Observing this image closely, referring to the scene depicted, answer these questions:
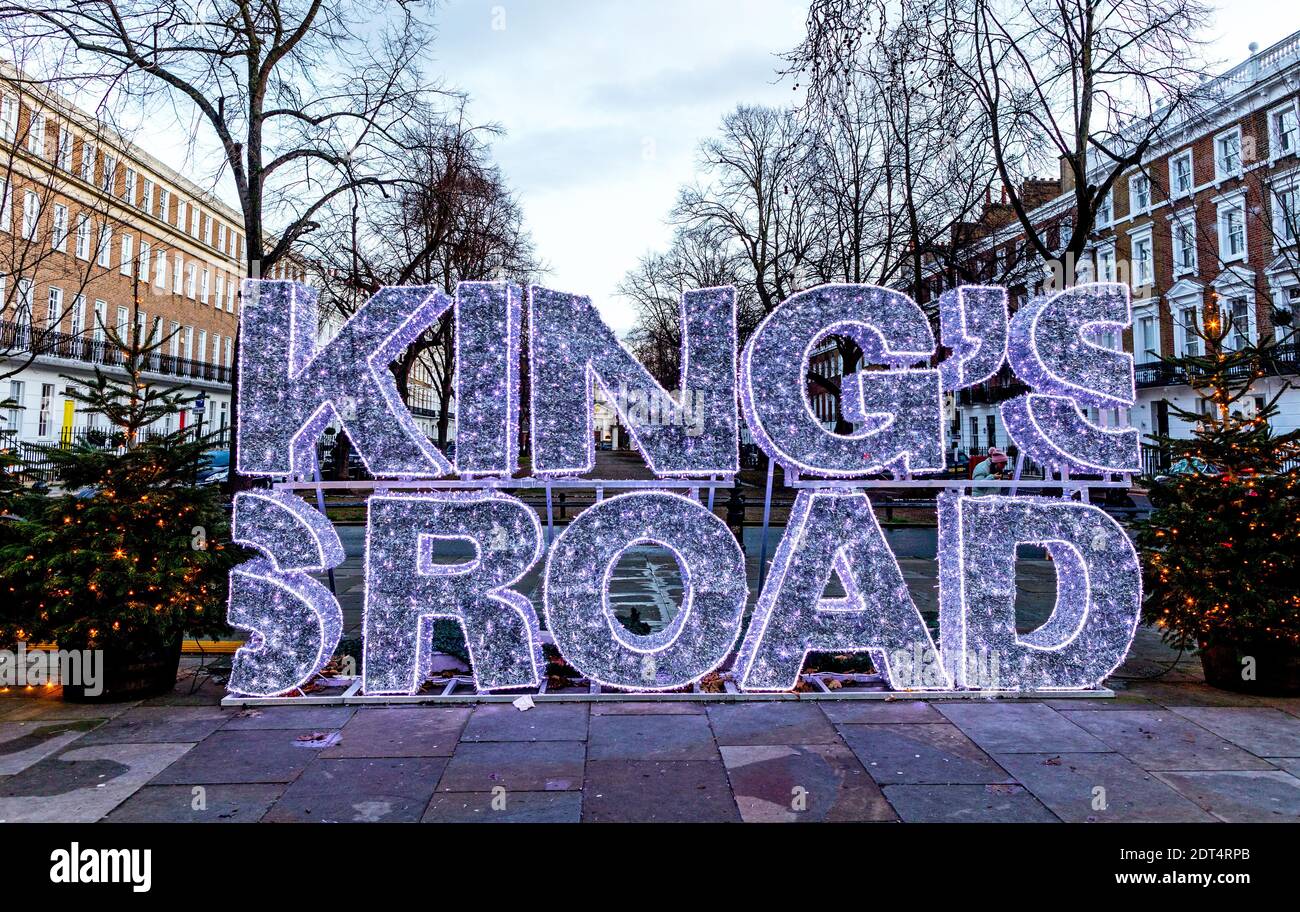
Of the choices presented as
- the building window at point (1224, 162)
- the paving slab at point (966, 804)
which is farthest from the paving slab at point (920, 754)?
the building window at point (1224, 162)

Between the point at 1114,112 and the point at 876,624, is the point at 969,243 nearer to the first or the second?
the point at 1114,112

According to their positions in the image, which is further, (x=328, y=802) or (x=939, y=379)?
(x=939, y=379)

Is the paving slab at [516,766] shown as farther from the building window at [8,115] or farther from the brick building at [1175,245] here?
the brick building at [1175,245]

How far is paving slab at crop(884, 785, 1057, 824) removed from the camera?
12.6ft

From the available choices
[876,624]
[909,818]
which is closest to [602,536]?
[876,624]

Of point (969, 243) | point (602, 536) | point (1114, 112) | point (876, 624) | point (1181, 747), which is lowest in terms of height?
point (1181, 747)

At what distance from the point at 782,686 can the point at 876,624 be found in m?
0.88

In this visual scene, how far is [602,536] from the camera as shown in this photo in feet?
18.9

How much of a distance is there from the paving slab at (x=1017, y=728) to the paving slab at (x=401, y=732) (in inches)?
139

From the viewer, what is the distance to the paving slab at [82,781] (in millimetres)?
3922

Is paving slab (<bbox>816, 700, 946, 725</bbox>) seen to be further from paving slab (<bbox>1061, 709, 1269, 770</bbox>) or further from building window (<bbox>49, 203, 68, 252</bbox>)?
building window (<bbox>49, 203, 68, 252</bbox>)

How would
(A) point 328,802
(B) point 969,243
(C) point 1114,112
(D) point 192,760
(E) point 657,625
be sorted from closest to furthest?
(A) point 328,802
(D) point 192,760
(E) point 657,625
(C) point 1114,112
(B) point 969,243

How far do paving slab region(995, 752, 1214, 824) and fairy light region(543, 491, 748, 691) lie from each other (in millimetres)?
2097

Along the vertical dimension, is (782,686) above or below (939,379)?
below
